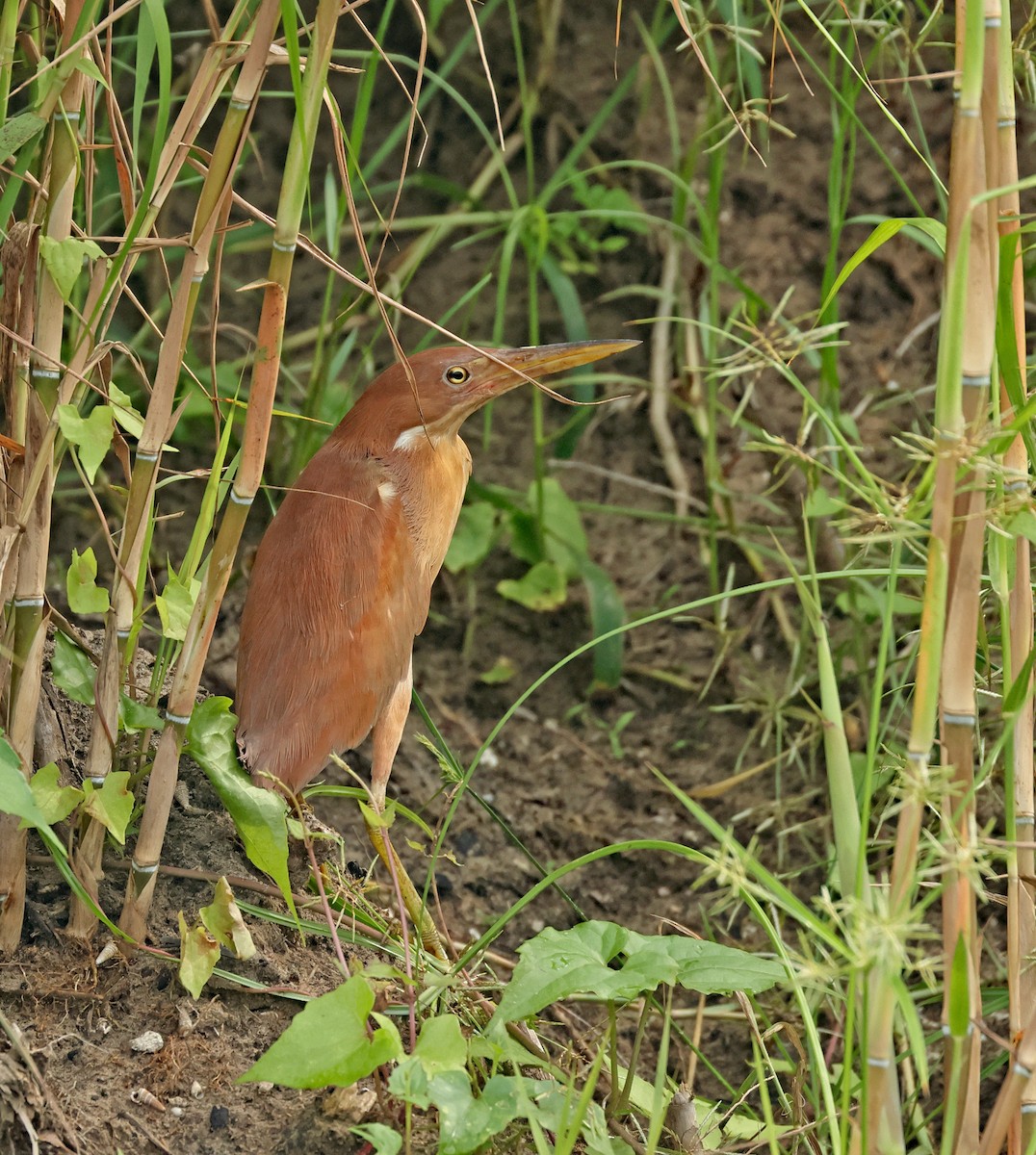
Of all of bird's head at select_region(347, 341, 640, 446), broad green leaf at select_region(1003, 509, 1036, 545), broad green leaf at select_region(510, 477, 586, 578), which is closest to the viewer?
broad green leaf at select_region(1003, 509, 1036, 545)

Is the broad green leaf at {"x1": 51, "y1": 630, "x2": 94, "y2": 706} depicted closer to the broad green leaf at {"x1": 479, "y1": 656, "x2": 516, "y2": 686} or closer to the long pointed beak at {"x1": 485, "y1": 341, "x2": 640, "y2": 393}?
the long pointed beak at {"x1": 485, "y1": 341, "x2": 640, "y2": 393}

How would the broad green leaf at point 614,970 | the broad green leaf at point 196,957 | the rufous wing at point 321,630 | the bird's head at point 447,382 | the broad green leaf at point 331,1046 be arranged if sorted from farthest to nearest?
the bird's head at point 447,382
the rufous wing at point 321,630
the broad green leaf at point 196,957
the broad green leaf at point 614,970
the broad green leaf at point 331,1046

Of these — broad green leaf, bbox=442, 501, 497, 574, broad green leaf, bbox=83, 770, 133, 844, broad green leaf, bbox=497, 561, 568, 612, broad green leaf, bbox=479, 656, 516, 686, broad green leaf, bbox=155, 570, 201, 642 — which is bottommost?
broad green leaf, bbox=479, 656, 516, 686

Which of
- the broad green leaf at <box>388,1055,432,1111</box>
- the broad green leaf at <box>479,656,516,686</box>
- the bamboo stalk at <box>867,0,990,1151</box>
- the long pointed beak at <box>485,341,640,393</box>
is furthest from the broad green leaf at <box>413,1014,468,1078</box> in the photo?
the broad green leaf at <box>479,656,516,686</box>

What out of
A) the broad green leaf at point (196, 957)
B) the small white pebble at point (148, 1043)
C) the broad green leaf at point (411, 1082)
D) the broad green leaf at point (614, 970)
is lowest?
the small white pebble at point (148, 1043)

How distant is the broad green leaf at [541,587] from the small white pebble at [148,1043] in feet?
6.02

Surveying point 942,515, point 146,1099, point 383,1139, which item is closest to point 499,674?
point 146,1099

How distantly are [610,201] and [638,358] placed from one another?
469 mm

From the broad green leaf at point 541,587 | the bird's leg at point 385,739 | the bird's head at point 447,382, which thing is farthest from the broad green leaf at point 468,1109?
the broad green leaf at point 541,587

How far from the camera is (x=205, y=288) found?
3840 mm

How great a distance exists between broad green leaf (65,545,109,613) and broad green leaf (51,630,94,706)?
139mm

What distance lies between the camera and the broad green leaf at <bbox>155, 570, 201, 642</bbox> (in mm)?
1823

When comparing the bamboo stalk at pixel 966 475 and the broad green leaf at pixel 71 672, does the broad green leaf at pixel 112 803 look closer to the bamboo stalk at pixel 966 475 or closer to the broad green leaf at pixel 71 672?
the broad green leaf at pixel 71 672

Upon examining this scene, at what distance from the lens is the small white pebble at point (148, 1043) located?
1845mm
